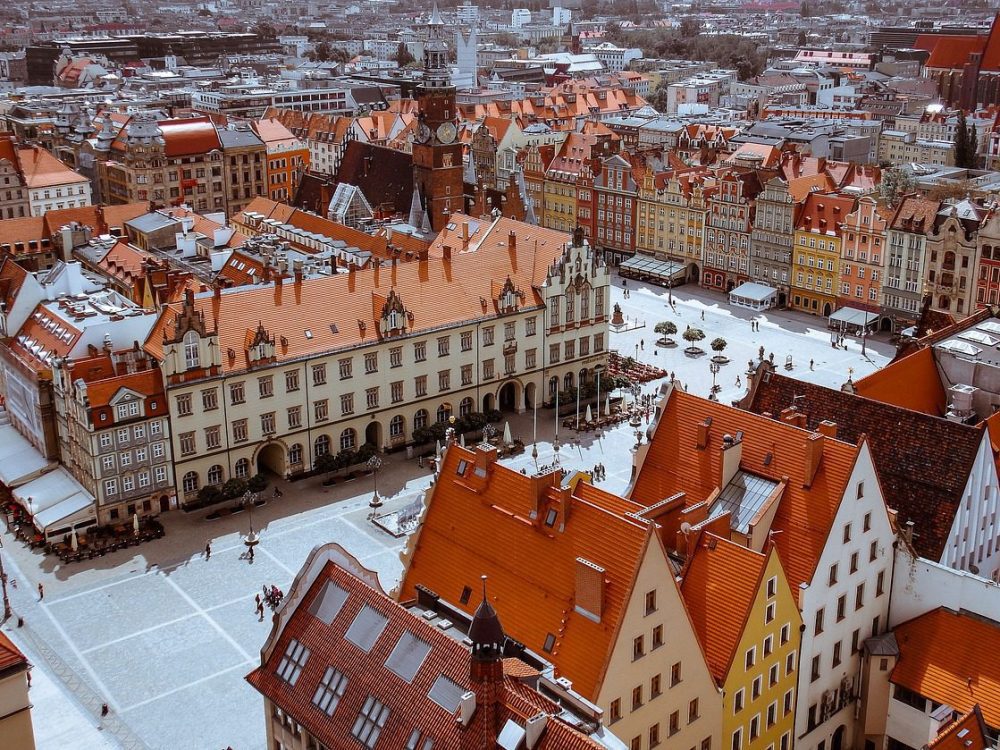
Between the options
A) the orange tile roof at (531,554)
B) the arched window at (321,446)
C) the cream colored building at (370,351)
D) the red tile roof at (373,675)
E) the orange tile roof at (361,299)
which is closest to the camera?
the red tile roof at (373,675)

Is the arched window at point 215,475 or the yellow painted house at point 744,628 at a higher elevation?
the yellow painted house at point 744,628

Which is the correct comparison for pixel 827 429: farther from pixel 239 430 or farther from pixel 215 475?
pixel 215 475

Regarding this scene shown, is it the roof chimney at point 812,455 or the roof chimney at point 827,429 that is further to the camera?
the roof chimney at point 827,429

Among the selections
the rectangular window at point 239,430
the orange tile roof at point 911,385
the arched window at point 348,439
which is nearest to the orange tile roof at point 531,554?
the orange tile roof at point 911,385

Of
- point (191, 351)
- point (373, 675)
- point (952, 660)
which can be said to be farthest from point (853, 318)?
point (373, 675)

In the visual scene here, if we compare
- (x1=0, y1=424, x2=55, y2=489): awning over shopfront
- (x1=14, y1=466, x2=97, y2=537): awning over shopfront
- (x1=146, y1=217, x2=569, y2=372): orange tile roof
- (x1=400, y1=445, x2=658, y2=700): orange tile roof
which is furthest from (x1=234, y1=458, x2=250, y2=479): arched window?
(x1=400, y1=445, x2=658, y2=700): orange tile roof

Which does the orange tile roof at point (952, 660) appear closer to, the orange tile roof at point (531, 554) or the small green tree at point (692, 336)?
the orange tile roof at point (531, 554)

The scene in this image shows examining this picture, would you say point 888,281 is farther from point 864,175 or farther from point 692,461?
point 692,461

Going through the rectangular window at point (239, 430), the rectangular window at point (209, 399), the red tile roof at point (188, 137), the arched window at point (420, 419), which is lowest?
the arched window at point (420, 419)
